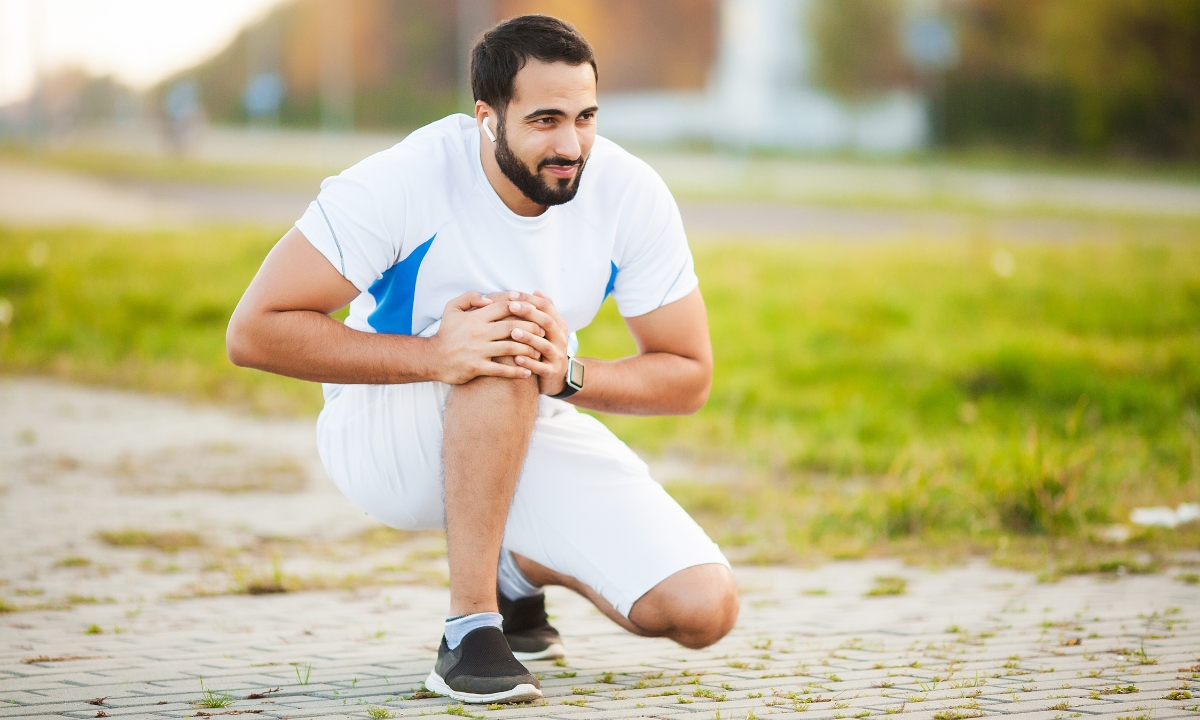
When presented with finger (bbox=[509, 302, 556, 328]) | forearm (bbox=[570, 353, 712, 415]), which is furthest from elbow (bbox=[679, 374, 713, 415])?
finger (bbox=[509, 302, 556, 328])

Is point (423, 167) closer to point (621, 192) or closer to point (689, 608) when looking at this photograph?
point (621, 192)

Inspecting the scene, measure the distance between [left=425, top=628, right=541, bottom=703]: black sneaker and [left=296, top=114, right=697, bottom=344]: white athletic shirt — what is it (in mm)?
848

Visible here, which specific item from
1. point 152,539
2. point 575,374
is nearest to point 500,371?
point 575,374

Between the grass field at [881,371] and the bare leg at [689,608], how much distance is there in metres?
1.81

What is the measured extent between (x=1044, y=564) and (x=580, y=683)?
7.45 ft

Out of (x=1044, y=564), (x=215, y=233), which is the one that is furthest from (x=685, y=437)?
(x=215, y=233)

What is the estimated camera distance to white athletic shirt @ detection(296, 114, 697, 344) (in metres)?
3.14

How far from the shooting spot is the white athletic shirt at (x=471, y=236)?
124 inches

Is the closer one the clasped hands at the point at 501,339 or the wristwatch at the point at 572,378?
the clasped hands at the point at 501,339

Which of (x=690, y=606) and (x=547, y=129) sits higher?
(x=547, y=129)

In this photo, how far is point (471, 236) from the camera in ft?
10.8

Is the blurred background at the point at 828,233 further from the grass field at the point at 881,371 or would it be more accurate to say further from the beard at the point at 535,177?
the beard at the point at 535,177

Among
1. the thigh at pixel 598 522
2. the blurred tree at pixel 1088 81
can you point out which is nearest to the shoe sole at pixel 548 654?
the thigh at pixel 598 522

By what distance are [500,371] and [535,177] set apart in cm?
52
